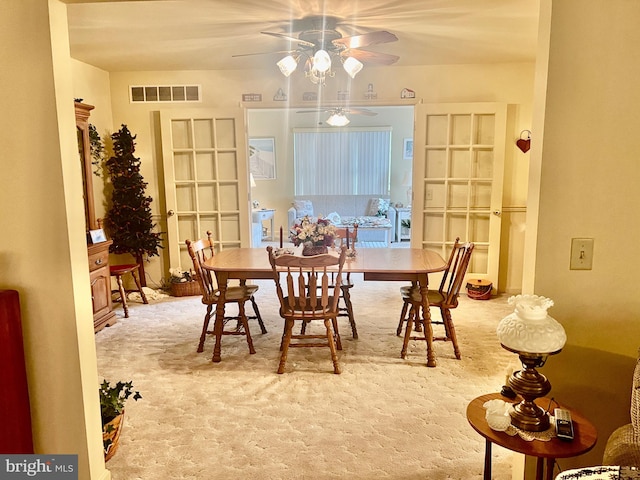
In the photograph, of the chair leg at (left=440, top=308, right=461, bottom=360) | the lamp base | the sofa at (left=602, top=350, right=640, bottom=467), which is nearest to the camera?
the sofa at (left=602, top=350, right=640, bottom=467)

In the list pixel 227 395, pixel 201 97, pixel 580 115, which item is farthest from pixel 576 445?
pixel 201 97

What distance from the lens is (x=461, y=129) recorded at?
486cm

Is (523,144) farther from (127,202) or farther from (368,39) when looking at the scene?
(127,202)

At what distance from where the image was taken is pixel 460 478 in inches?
80.5

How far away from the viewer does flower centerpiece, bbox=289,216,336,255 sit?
11.1 ft

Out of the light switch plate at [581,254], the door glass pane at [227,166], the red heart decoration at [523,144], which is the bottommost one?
the light switch plate at [581,254]

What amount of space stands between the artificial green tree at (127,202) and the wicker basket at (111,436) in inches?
117

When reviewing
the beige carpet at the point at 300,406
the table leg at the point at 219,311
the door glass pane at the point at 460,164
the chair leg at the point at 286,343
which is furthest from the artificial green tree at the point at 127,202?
the door glass pane at the point at 460,164

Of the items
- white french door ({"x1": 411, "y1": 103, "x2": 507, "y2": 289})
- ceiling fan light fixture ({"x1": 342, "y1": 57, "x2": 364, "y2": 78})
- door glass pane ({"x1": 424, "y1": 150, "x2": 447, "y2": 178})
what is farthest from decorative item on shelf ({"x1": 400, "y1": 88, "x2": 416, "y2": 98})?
ceiling fan light fixture ({"x1": 342, "y1": 57, "x2": 364, "y2": 78})

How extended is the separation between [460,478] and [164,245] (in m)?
4.24

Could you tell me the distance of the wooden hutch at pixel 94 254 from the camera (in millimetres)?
3846

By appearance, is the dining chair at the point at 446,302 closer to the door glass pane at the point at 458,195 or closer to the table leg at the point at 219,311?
the table leg at the point at 219,311

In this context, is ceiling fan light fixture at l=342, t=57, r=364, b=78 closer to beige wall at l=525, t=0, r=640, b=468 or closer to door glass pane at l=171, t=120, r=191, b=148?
beige wall at l=525, t=0, r=640, b=468

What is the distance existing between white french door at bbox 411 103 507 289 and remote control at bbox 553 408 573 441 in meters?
3.61
